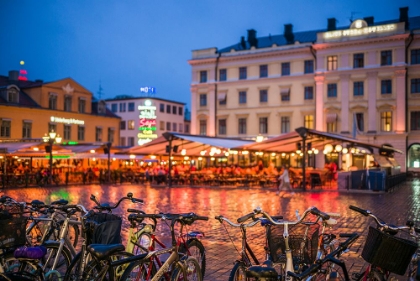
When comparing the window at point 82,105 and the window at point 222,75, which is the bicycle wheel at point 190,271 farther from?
the window at point 82,105

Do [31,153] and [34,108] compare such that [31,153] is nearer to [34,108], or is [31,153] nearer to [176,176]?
[176,176]

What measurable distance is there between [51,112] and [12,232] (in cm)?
4625

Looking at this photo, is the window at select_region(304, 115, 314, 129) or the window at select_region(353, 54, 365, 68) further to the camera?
the window at select_region(304, 115, 314, 129)

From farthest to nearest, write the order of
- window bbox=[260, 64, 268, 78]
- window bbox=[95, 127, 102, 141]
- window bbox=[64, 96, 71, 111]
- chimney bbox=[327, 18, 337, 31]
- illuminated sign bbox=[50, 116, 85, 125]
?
window bbox=[95, 127, 102, 141] → window bbox=[260, 64, 268, 78] → window bbox=[64, 96, 71, 111] → chimney bbox=[327, 18, 337, 31] → illuminated sign bbox=[50, 116, 85, 125]

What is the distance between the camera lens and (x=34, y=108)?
4750 centimetres

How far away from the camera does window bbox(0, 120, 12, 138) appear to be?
45.0 meters

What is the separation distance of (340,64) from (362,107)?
4679 mm

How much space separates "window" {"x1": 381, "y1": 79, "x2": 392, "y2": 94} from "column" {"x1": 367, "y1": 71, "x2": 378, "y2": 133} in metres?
0.63

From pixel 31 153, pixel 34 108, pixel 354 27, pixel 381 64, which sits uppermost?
pixel 354 27

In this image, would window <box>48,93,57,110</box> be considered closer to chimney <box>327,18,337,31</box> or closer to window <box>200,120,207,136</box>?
window <box>200,120,207,136</box>

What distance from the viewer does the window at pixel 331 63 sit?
157 feet

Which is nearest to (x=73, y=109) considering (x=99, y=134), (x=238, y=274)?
(x=99, y=134)

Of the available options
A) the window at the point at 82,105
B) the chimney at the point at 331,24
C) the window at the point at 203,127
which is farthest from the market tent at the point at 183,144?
the chimney at the point at 331,24

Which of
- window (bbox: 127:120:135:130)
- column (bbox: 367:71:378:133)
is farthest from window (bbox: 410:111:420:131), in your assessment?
window (bbox: 127:120:135:130)
